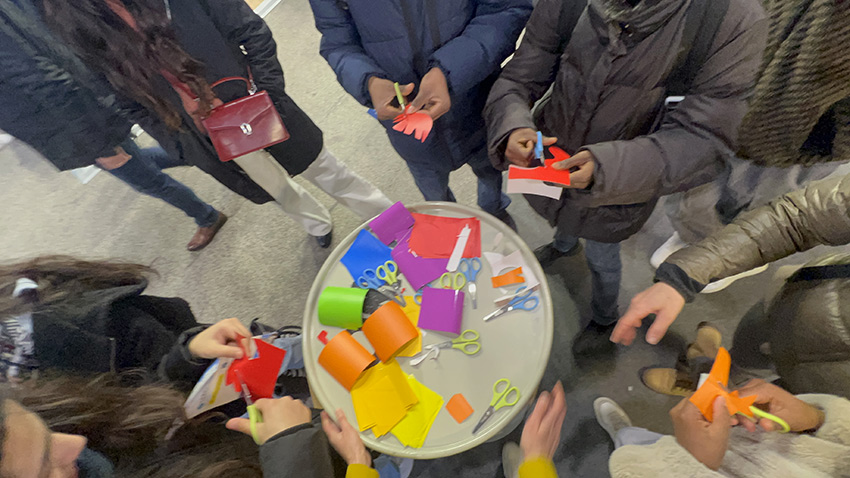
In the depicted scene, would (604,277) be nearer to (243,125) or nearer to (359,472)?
(359,472)

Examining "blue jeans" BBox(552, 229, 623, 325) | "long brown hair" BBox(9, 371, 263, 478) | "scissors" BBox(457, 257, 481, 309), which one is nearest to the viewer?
"long brown hair" BBox(9, 371, 263, 478)

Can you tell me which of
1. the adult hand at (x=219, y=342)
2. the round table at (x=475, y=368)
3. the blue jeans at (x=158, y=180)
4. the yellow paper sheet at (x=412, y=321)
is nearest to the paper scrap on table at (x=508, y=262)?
the round table at (x=475, y=368)

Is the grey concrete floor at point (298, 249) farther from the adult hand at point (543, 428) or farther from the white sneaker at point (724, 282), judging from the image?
the adult hand at point (543, 428)

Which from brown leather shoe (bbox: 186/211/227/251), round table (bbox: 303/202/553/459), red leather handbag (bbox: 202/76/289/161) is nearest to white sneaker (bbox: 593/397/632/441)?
round table (bbox: 303/202/553/459)

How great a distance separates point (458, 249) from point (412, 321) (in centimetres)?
22

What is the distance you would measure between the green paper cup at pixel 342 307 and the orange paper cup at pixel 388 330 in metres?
0.05

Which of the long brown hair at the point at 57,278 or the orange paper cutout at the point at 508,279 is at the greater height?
the long brown hair at the point at 57,278

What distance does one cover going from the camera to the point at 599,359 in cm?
153

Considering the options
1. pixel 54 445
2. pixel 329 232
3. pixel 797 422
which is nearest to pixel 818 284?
pixel 797 422

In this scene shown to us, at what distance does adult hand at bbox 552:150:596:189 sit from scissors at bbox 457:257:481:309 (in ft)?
1.02

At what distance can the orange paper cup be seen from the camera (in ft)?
3.21

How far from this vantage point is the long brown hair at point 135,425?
0.72 m

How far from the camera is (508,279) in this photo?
3.48 ft

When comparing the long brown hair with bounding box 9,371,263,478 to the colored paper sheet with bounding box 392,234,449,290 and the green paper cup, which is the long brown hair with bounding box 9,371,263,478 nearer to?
the green paper cup
